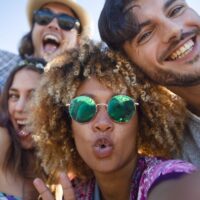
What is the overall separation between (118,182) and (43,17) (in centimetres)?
285

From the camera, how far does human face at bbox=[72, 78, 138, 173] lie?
99.5 inches

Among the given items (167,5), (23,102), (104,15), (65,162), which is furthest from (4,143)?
(167,5)

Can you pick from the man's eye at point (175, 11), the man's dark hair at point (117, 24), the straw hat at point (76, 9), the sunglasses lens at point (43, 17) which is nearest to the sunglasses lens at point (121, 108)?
the man's dark hair at point (117, 24)

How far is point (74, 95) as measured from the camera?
2.71 m

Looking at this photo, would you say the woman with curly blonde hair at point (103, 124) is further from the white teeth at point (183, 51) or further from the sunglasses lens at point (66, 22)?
the sunglasses lens at point (66, 22)

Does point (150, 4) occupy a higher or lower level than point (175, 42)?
higher

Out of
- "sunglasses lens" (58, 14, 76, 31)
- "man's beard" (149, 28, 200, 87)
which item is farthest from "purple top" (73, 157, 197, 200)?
"sunglasses lens" (58, 14, 76, 31)

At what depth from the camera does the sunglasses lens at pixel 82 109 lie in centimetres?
256

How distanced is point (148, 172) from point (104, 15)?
4.28 feet

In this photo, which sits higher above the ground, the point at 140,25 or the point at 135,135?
the point at 140,25

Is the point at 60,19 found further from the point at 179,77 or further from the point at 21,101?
the point at 179,77

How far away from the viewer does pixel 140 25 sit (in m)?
2.92

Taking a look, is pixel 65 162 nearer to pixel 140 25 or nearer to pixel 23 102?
pixel 23 102

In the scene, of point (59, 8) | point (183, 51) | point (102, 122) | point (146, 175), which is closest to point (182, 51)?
point (183, 51)
